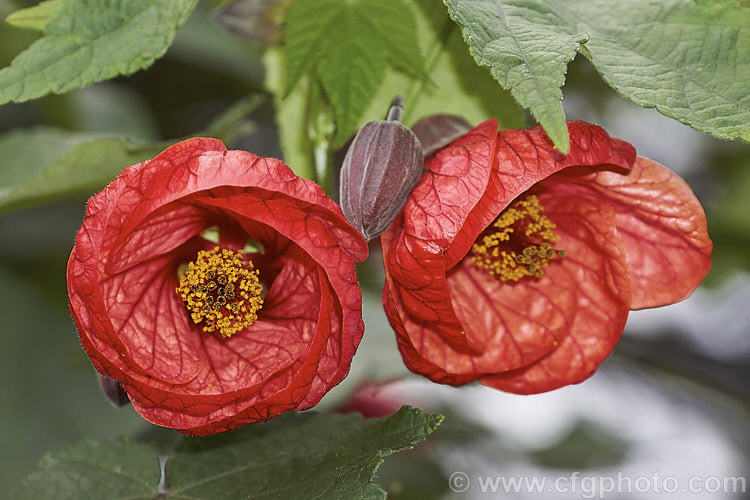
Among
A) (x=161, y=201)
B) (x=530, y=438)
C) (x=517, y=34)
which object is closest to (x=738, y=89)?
(x=517, y=34)

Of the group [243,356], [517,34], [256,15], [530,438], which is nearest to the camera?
[517,34]

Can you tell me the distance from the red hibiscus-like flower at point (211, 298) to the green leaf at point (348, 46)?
0.14 meters

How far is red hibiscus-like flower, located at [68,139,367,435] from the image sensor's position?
1.94 feet

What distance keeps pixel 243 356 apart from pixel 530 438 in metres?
1.12

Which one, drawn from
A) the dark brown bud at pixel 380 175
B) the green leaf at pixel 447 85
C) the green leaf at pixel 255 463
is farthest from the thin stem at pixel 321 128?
the green leaf at pixel 255 463

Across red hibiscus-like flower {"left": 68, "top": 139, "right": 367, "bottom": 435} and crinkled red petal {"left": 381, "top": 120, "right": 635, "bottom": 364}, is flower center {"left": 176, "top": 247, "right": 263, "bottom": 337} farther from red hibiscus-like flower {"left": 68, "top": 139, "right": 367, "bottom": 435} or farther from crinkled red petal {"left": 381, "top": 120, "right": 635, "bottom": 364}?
crinkled red petal {"left": 381, "top": 120, "right": 635, "bottom": 364}

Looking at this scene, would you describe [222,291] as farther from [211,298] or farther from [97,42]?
[97,42]

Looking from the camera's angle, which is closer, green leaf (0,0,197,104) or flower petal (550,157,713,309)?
green leaf (0,0,197,104)

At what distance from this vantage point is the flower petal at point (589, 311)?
72 cm

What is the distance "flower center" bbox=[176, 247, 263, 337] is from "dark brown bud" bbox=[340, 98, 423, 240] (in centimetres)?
12

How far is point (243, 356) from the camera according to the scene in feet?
2.20

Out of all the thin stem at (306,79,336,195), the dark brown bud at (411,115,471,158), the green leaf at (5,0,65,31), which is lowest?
the thin stem at (306,79,336,195)

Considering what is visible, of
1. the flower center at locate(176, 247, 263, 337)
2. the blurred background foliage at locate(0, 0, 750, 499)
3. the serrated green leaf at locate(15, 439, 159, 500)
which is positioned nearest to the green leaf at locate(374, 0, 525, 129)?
the blurred background foliage at locate(0, 0, 750, 499)

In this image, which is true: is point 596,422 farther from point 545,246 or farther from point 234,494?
point 234,494
